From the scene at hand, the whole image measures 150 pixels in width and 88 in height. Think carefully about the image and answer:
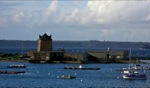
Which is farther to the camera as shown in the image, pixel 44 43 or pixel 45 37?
pixel 45 37

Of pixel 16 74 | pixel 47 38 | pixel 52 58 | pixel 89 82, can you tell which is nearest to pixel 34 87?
pixel 89 82

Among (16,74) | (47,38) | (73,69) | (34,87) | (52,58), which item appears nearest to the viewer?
(34,87)

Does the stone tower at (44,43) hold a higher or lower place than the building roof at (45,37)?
lower

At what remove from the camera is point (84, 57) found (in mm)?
176375

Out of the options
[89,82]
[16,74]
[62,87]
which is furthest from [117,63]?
[62,87]

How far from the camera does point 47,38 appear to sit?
194750 millimetres

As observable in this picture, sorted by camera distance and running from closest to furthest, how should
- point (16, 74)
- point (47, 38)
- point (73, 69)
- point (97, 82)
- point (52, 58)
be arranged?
point (97, 82) < point (16, 74) < point (73, 69) < point (52, 58) < point (47, 38)

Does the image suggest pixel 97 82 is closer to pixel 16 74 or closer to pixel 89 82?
pixel 89 82

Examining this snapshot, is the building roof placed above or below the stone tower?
above

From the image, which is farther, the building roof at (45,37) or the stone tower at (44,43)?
the building roof at (45,37)

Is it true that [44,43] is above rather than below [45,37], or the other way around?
below

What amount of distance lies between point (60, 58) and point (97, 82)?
255 feet

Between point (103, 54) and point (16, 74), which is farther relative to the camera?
point (103, 54)

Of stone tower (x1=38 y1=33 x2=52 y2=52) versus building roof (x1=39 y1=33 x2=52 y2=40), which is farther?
building roof (x1=39 y1=33 x2=52 y2=40)
